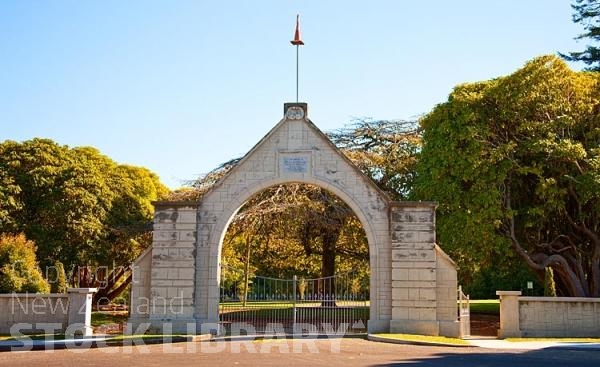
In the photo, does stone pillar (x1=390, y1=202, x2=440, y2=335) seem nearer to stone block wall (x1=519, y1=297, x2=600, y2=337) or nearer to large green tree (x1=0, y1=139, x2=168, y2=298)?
stone block wall (x1=519, y1=297, x2=600, y2=337)

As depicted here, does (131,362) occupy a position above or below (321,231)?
below

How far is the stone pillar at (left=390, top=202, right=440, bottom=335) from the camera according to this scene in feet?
59.5

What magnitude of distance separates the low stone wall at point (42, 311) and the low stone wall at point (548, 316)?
1149cm

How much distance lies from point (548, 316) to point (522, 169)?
4.46 metres

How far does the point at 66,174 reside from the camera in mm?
27391

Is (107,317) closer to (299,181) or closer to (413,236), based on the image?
(299,181)

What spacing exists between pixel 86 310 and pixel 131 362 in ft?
21.4

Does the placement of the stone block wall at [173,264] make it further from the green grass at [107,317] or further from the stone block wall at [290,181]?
the green grass at [107,317]

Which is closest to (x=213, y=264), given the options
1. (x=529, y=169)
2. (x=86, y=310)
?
(x=86, y=310)

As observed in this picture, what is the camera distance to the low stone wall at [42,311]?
61.3 ft

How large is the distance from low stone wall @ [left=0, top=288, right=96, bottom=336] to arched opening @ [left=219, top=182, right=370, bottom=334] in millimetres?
Answer: 3955

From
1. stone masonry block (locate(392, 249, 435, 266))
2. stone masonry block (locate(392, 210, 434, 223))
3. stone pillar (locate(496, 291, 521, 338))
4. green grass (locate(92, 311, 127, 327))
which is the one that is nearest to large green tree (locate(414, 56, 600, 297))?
stone pillar (locate(496, 291, 521, 338))

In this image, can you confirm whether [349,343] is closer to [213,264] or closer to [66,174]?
[213,264]

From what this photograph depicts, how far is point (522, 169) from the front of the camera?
2058 cm
